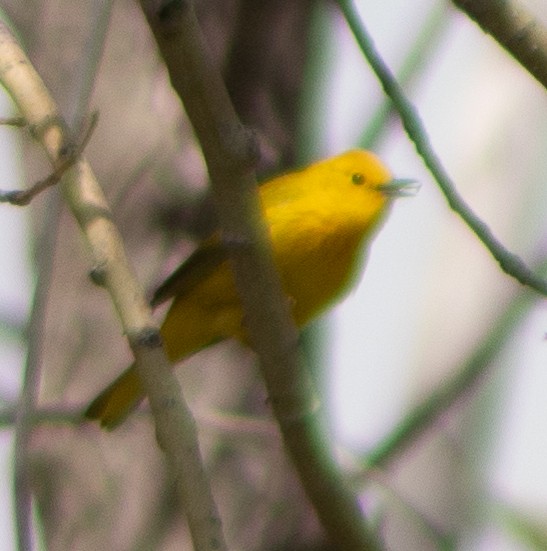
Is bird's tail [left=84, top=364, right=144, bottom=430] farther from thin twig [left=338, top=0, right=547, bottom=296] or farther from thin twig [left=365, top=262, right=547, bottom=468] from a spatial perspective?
thin twig [left=338, top=0, right=547, bottom=296]

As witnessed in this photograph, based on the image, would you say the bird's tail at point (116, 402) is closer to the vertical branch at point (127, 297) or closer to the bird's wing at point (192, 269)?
the bird's wing at point (192, 269)

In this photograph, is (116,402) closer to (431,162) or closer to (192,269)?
(192,269)

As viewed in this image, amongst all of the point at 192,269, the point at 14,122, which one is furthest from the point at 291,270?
the point at 14,122

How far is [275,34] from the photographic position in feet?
12.3

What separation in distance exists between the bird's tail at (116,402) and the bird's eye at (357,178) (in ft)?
3.93

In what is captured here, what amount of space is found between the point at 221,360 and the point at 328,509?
4.33 ft

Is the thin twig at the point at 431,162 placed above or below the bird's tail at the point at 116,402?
above

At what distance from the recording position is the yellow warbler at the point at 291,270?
3.57 meters

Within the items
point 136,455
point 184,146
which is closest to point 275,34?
point 184,146

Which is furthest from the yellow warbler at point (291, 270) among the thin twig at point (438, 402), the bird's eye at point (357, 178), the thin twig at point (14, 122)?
the thin twig at point (14, 122)

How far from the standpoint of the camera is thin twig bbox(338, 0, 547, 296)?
2.17m

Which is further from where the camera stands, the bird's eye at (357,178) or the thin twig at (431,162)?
the bird's eye at (357,178)

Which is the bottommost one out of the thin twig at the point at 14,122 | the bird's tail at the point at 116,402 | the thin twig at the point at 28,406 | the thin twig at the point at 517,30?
the bird's tail at the point at 116,402

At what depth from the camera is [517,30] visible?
6.75 feet
